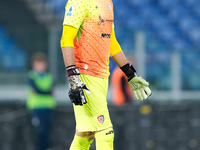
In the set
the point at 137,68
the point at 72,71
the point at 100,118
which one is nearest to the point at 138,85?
the point at 100,118

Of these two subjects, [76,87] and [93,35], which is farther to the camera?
[93,35]

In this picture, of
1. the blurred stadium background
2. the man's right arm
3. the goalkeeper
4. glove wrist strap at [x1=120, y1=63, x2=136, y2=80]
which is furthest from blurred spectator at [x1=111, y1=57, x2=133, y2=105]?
the man's right arm

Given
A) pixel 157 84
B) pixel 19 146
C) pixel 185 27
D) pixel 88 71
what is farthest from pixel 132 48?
pixel 88 71

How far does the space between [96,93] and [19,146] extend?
514 centimetres

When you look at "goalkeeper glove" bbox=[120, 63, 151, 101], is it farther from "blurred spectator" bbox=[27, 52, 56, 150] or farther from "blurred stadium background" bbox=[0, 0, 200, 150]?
"blurred spectator" bbox=[27, 52, 56, 150]

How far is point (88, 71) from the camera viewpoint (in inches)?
183

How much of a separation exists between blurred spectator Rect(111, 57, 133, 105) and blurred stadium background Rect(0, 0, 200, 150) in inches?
8.4

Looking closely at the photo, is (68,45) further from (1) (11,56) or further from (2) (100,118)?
(1) (11,56)

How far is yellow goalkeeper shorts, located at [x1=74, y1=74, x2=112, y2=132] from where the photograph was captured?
4582 millimetres

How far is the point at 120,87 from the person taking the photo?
341 inches

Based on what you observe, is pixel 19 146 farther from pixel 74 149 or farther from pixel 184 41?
pixel 74 149

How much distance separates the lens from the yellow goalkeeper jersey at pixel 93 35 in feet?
14.9

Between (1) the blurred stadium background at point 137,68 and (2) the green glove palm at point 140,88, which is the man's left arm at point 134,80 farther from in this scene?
(1) the blurred stadium background at point 137,68

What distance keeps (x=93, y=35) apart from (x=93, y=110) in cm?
67
